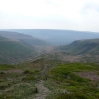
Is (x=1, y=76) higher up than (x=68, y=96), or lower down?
lower down

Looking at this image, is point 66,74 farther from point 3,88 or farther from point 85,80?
point 3,88

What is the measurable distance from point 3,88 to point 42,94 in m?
13.3

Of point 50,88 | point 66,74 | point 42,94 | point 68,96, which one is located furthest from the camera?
point 66,74

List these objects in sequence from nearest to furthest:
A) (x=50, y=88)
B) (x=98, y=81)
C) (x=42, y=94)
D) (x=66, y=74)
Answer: (x=42, y=94) < (x=50, y=88) < (x=98, y=81) < (x=66, y=74)

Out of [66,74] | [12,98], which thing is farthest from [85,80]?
[12,98]

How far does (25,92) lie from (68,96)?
31.6 ft

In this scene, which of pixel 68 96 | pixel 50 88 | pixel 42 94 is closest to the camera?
pixel 68 96

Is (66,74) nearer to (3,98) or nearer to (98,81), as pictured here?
(98,81)

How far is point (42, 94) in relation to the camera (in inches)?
1639

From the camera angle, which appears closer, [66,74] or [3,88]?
[3,88]

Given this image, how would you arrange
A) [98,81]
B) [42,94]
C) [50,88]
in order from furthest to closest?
1. [98,81]
2. [50,88]
3. [42,94]

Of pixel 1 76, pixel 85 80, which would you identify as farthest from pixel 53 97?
pixel 1 76

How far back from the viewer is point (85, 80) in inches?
2736

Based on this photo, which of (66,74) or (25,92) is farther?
(66,74)
